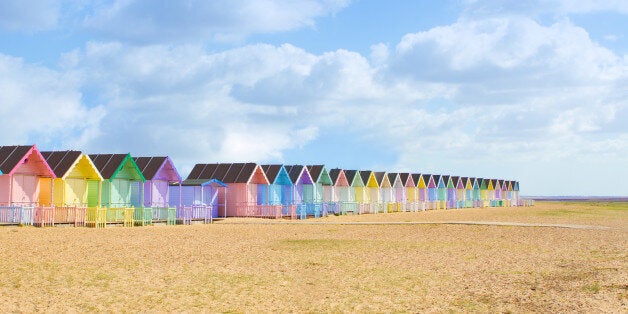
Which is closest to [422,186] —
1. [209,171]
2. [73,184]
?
[209,171]

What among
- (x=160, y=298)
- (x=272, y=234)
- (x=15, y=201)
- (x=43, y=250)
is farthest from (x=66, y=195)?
(x=160, y=298)

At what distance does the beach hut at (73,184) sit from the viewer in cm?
3061

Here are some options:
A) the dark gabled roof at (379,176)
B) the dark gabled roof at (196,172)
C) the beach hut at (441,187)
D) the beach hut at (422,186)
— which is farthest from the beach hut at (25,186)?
the beach hut at (441,187)

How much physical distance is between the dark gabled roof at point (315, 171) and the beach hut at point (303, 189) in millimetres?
704

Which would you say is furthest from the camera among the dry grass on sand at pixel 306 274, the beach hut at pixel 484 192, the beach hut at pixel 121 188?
the beach hut at pixel 484 192

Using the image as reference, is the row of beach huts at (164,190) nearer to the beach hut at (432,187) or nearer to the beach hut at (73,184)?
the beach hut at (73,184)

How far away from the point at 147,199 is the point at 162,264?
20.6m

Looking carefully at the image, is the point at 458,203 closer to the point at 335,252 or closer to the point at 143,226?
the point at 143,226

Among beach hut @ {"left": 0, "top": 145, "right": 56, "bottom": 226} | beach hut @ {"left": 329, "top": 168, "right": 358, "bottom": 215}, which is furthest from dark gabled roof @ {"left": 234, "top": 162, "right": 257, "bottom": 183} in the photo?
beach hut @ {"left": 0, "top": 145, "right": 56, "bottom": 226}

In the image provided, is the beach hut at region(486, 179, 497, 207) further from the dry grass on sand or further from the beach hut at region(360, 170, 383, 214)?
the dry grass on sand

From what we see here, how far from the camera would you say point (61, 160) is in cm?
3178

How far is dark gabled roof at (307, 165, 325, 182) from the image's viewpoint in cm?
4978

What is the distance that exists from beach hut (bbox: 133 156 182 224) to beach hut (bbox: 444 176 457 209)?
4173 centimetres

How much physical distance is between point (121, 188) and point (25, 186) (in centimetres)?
573
